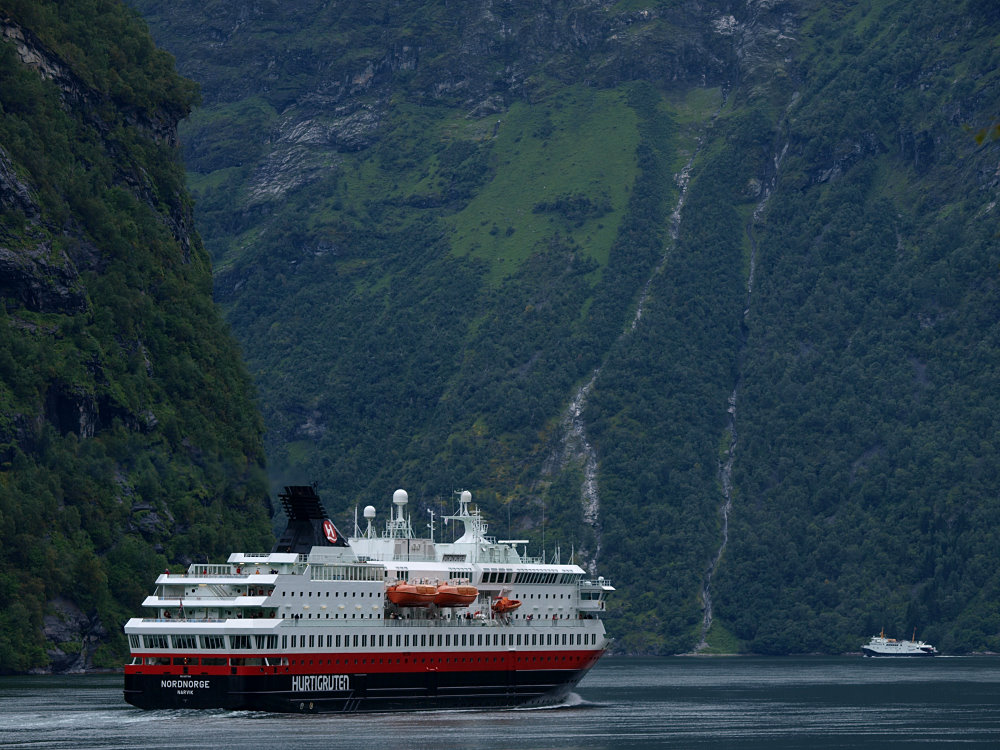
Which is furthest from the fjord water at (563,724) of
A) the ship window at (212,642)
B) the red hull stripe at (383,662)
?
the ship window at (212,642)

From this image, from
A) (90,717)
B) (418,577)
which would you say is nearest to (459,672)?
(418,577)

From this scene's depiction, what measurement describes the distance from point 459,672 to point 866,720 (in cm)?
2723

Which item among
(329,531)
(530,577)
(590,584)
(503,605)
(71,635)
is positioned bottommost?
(71,635)

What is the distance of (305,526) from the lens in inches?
4454

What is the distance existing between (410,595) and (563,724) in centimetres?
1246

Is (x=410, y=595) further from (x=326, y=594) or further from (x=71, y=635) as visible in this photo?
(x=71, y=635)

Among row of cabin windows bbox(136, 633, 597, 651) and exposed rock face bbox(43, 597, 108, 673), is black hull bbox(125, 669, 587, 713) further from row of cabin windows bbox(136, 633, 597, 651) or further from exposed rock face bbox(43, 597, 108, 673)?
exposed rock face bbox(43, 597, 108, 673)

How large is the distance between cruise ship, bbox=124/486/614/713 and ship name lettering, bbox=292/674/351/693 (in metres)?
0.06

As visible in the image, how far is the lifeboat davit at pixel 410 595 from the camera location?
113438 mm

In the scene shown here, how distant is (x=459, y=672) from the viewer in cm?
11544

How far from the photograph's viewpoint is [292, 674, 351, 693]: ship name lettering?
108375 millimetres

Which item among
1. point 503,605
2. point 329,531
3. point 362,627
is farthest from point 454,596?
point 329,531

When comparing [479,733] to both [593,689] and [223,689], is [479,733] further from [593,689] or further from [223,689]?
[593,689]

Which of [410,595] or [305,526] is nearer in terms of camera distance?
[305,526]
